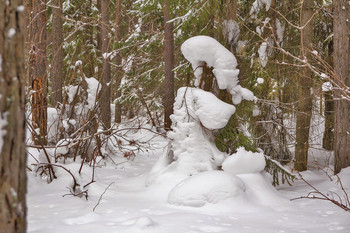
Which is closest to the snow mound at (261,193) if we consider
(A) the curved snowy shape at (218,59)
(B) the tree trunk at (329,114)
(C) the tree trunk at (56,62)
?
(A) the curved snowy shape at (218,59)

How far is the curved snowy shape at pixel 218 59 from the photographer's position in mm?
5988

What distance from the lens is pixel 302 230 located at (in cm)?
416

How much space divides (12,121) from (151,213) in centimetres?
314

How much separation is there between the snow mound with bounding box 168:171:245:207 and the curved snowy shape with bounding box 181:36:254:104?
1.59m

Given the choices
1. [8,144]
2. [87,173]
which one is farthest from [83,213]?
[8,144]

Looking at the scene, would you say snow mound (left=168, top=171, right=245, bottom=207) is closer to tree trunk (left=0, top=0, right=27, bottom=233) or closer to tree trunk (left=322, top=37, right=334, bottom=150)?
tree trunk (left=0, top=0, right=27, bottom=233)

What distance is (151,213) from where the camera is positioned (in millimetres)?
4566

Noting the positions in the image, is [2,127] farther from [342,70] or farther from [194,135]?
[342,70]

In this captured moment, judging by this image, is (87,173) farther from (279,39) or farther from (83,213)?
(279,39)

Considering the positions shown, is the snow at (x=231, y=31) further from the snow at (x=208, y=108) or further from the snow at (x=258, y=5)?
the snow at (x=258, y=5)

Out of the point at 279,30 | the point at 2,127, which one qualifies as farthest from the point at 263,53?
the point at 2,127

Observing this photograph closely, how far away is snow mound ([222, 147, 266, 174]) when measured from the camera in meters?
5.68

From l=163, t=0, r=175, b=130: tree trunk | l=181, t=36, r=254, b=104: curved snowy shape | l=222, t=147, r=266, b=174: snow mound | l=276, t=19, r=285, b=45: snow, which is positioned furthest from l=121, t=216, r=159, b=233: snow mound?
l=163, t=0, r=175, b=130: tree trunk

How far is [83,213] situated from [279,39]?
5760 millimetres
